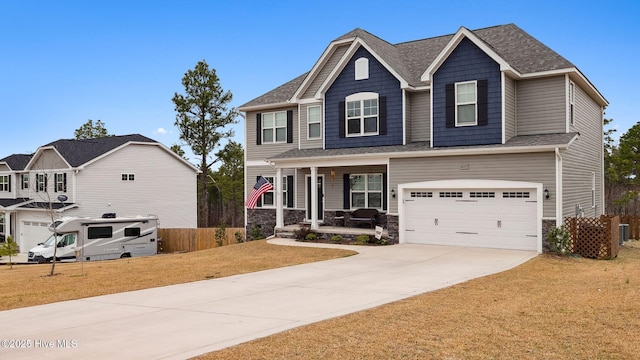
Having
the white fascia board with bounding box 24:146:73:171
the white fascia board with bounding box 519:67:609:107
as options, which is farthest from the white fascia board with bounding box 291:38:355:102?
the white fascia board with bounding box 24:146:73:171

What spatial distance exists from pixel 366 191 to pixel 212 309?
16.2m

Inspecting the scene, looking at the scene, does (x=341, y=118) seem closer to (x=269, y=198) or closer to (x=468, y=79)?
(x=269, y=198)

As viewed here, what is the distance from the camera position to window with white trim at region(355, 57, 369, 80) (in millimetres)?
25016

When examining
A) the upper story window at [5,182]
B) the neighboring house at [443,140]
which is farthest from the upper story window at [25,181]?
the neighboring house at [443,140]

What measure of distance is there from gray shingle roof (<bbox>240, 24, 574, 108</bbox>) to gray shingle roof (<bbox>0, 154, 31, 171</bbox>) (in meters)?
24.8

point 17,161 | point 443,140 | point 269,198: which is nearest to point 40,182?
point 17,161

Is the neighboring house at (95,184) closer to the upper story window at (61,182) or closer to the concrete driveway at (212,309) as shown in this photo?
the upper story window at (61,182)

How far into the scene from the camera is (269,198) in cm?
2884

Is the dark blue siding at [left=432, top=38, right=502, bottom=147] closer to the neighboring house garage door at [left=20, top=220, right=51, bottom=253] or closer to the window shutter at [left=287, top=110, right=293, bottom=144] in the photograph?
the window shutter at [left=287, top=110, right=293, bottom=144]

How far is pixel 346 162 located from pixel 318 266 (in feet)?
26.7

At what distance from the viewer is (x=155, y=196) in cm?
4159

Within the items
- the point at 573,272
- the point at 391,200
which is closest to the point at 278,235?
the point at 391,200

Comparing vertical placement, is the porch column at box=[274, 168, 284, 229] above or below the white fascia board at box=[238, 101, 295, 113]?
below

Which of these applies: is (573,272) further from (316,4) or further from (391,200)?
(316,4)
